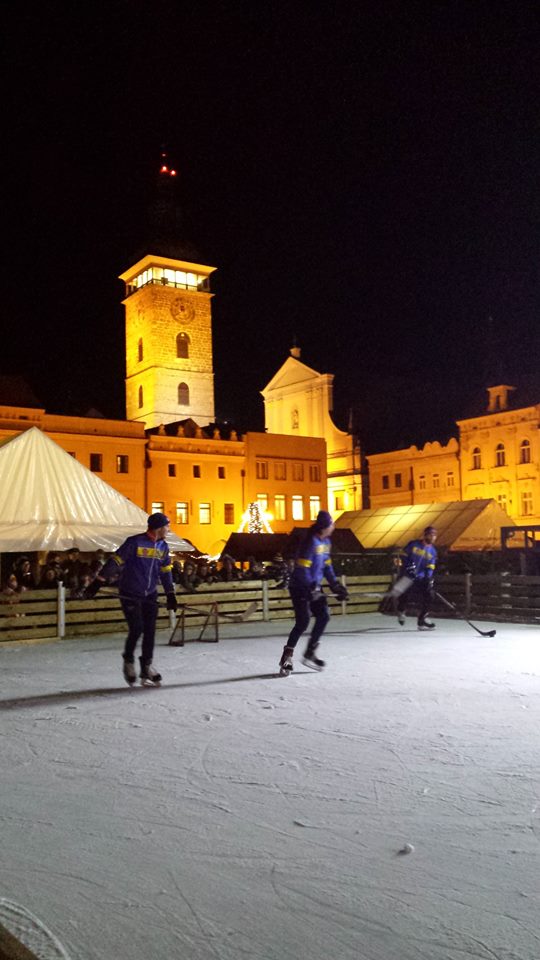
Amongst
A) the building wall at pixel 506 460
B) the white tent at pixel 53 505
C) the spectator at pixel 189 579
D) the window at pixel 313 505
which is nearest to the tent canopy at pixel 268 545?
the spectator at pixel 189 579

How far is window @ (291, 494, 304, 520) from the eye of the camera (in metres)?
53.8

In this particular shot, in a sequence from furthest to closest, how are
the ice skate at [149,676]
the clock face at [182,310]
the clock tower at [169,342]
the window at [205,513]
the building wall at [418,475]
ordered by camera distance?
1. the clock face at [182,310]
2. the clock tower at [169,342]
3. the building wall at [418,475]
4. the window at [205,513]
5. the ice skate at [149,676]

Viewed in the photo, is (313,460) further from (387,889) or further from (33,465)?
(387,889)

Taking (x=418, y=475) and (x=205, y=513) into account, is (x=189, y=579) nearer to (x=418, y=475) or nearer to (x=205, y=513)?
(x=205, y=513)

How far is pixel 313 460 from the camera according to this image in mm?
54844

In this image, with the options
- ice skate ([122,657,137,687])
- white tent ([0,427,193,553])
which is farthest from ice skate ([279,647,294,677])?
white tent ([0,427,193,553])

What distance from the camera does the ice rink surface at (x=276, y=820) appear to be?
3.13m

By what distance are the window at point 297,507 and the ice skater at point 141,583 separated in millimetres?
44172

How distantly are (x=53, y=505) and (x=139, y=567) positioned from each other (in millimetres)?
9393

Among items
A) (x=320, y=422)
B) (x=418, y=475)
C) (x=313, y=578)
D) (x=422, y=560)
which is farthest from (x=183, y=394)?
(x=313, y=578)

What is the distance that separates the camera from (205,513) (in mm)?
50250

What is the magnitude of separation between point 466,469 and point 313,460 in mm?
10056

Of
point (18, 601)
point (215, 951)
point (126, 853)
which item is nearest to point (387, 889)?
point (215, 951)

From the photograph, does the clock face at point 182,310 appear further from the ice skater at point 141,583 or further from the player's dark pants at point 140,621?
the player's dark pants at point 140,621
